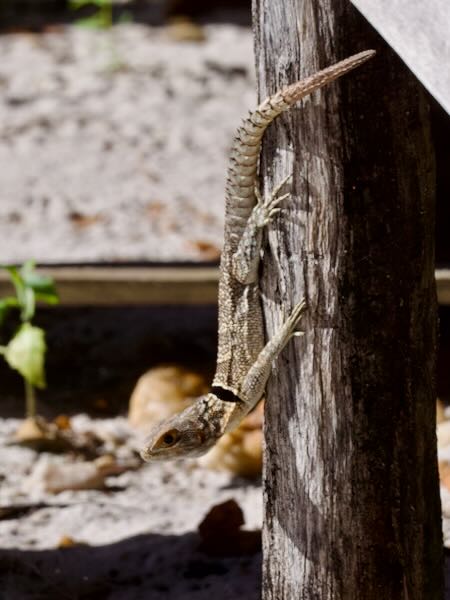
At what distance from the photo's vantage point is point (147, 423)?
4254 mm

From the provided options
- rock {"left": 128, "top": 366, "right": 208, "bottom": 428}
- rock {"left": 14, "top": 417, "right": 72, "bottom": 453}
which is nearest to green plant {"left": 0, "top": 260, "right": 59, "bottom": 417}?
rock {"left": 14, "top": 417, "right": 72, "bottom": 453}

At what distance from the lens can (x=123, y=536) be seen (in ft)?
11.5

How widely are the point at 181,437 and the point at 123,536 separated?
1267 millimetres

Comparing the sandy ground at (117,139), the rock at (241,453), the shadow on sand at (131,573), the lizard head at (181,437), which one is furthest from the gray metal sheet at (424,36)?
the sandy ground at (117,139)

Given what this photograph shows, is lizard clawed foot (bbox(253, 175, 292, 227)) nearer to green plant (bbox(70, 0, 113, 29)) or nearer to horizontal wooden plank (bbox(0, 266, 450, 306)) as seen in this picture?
horizontal wooden plank (bbox(0, 266, 450, 306))

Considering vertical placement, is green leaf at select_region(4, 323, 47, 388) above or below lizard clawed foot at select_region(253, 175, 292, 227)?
below

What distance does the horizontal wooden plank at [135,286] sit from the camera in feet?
13.9

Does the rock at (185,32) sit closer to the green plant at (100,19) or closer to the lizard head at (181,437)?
the green plant at (100,19)

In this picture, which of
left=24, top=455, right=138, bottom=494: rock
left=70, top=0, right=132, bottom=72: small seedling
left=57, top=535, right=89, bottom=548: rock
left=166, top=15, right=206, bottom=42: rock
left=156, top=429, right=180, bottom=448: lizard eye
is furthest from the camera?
left=166, top=15, right=206, bottom=42: rock

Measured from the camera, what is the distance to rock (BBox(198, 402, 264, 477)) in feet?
12.8

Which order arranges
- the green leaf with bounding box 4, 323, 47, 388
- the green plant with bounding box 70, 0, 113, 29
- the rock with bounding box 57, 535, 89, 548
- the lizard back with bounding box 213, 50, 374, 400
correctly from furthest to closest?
the green plant with bounding box 70, 0, 113, 29
the green leaf with bounding box 4, 323, 47, 388
the rock with bounding box 57, 535, 89, 548
the lizard back with bounding box 213, 50, 374, 400

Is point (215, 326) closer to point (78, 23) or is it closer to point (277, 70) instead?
point (277, 70)

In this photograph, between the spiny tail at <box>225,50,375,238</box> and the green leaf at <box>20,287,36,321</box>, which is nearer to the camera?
the spiny tail at <box>225,50,375,238</box>

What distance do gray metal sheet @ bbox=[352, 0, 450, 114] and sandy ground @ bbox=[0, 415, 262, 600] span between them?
1.63 m
